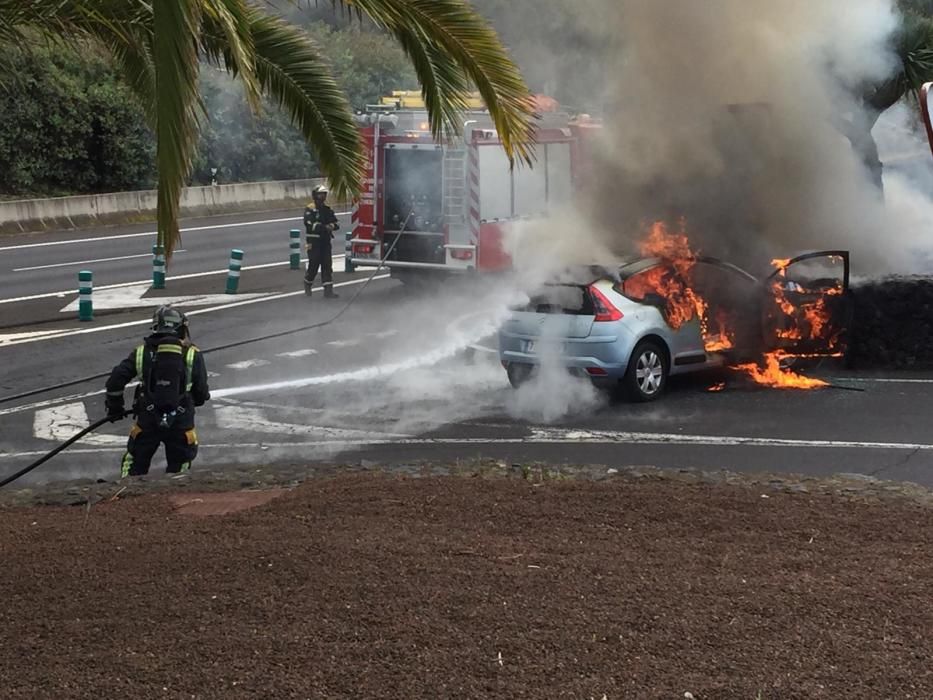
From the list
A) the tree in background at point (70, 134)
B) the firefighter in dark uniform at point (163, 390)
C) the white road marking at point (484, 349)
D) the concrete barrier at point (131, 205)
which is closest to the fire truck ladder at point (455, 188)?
the white road marking at point (484, 349)

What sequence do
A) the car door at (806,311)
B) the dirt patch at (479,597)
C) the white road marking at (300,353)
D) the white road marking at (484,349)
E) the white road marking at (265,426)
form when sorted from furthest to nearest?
the white road marking at (300,353), the white road marking at (484,349), the car door at (806,311), the white road marking at (265,426), the dirt patch at (479,597)

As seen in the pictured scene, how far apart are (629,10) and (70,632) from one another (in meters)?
11.8

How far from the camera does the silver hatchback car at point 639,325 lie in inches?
447

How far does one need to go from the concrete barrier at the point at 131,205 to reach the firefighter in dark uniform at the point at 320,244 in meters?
7.67

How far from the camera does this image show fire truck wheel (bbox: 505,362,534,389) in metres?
11.7

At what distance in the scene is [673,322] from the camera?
465 inches

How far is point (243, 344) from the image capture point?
14.4 meters

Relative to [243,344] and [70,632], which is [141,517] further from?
[243,344]

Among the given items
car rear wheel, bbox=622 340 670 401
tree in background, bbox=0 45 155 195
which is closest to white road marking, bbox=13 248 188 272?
tree in background, bbox=0 45 155 195

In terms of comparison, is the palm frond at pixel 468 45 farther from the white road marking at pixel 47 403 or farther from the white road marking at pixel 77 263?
the white road marking at pixel 77 263

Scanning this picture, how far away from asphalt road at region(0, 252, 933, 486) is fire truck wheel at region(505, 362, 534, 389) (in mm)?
197

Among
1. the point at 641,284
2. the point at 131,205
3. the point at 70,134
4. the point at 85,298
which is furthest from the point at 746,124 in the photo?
the point at 70,134

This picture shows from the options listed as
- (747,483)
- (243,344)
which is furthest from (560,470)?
(243,344)

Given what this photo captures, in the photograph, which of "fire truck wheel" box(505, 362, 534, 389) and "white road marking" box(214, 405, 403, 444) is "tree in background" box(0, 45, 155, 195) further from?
"fire truck wheel" box(505, 362, 534, 389)
